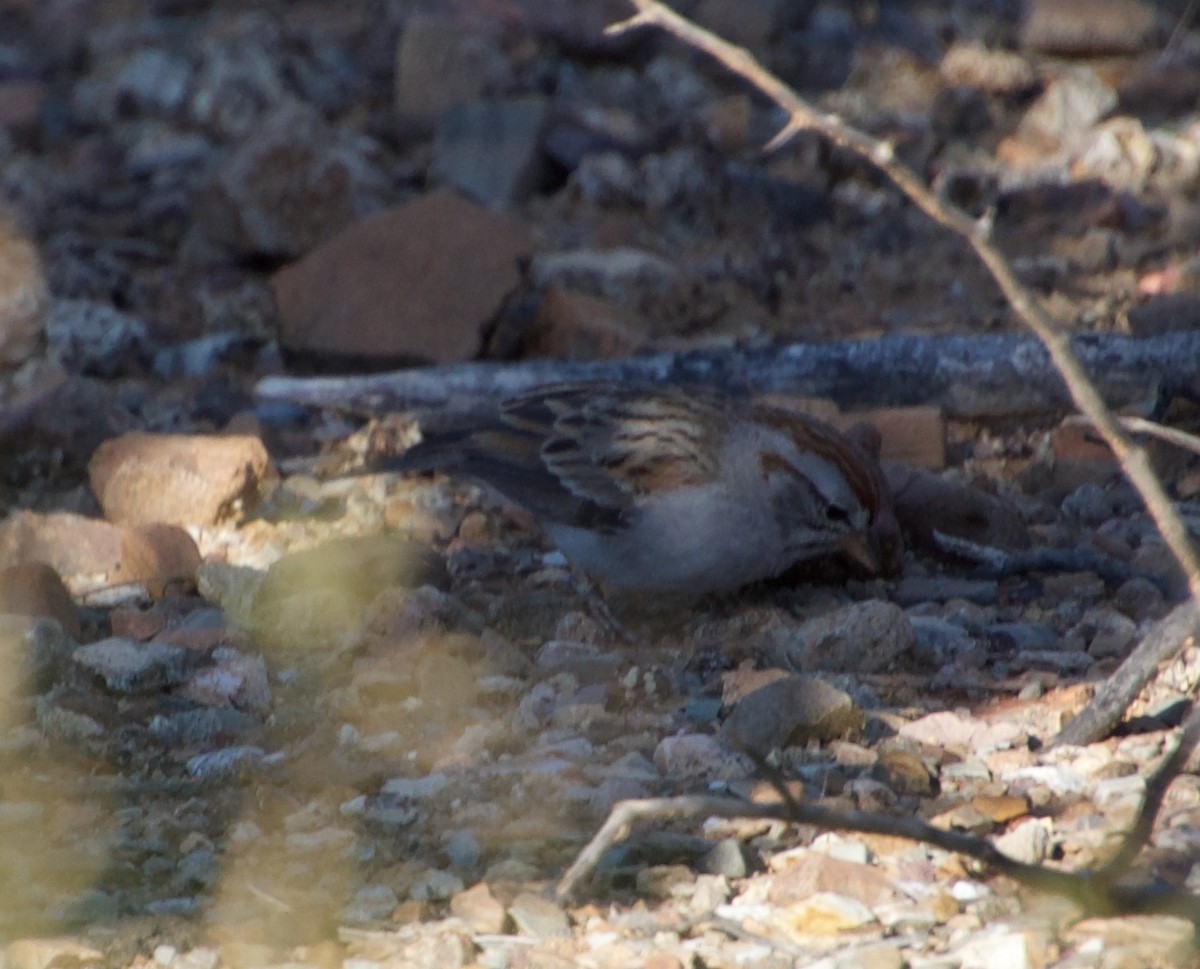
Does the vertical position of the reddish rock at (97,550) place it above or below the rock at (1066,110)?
below

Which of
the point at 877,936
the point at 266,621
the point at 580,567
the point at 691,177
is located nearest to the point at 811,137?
the point at 691,177

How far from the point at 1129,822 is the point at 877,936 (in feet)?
2.16

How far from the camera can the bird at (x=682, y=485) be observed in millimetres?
5305

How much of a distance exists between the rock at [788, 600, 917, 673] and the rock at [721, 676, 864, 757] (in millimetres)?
564

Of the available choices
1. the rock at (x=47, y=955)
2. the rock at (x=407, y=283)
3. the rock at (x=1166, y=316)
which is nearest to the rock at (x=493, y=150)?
the rock at (x=407, y=283)

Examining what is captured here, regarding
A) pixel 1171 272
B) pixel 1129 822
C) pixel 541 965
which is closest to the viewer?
pixel 541 965

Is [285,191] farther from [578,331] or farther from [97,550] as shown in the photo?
[97,550]

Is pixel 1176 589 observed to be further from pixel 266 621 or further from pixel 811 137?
pixel 811 137

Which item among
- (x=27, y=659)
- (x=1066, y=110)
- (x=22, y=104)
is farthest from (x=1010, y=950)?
(x=22, y=104)

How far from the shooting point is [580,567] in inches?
219

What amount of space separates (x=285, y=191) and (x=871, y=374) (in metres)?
3.46

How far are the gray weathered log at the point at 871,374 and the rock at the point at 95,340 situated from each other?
1470 millimetres

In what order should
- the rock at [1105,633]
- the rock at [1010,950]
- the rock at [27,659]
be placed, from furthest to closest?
the rock at [1105,633] → the rock at [27,659] → the rock at [1010,950]

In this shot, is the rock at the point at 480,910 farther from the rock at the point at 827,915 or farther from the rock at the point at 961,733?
the rock at the point at 961,733
